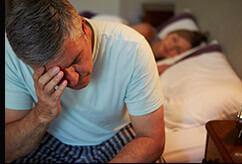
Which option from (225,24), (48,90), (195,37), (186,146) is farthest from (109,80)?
(195,37)

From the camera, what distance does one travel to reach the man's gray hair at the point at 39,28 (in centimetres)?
59

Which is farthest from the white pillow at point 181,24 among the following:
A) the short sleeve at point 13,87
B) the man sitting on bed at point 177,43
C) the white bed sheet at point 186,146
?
the short sleeve at point 13,87

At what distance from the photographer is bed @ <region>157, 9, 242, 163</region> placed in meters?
1.03

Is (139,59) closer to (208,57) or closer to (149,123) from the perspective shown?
(149,123)

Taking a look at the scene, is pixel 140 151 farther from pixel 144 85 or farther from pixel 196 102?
pixel 196 102

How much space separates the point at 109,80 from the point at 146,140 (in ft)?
0.83

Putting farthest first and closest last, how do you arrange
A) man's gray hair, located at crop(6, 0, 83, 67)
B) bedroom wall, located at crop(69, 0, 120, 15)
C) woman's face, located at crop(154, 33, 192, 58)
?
bedroom wall, located at crop(69, 0, 120, 15), woman's face, located at crop(154, 33, 192, 58), man's gray hair, located at crop(6, 0, 83, 67)

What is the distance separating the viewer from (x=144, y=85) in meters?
0.86

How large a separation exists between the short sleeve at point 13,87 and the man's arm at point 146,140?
0.39 meters

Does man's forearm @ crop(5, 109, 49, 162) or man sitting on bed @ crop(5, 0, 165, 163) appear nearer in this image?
man sitting on bed @ crop(5, 0, 165, 163)

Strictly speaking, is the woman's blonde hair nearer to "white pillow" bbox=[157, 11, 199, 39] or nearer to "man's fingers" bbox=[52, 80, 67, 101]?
"white pillow" bbox=[157, 11, 199, 39]

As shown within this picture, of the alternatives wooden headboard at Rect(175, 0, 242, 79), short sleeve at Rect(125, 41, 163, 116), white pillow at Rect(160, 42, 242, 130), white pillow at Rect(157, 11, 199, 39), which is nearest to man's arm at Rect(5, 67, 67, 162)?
short sleeve at Rect(125, 41, 163, 116)

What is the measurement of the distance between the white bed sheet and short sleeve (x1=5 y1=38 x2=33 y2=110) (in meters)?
0.61

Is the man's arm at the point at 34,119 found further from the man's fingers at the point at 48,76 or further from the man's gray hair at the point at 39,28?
the man's gray hair at the point at 39,28
